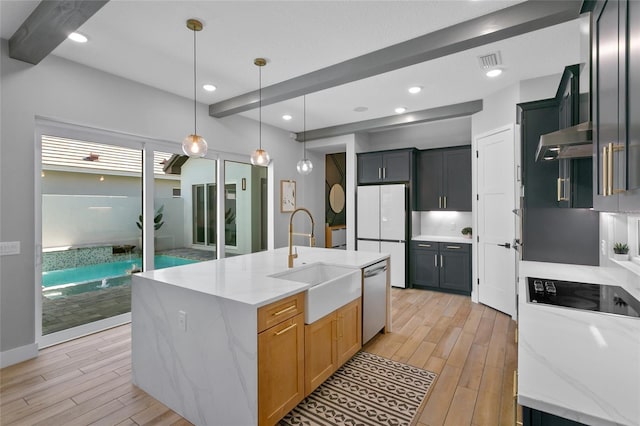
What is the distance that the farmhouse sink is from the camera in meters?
2.14

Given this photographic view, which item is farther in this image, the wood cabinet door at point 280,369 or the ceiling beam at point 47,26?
the ceiling beam at point 47,26

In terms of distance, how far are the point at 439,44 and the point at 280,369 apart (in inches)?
108

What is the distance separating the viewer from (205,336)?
1880mm

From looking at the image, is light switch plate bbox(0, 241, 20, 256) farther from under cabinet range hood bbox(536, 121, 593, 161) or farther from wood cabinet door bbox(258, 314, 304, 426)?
under cabinet range hood bbox(536, 121, 593, 161)

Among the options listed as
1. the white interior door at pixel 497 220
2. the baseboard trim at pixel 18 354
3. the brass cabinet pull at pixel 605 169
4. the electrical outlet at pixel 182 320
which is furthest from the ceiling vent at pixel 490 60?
the baseboard trim at pixel 18 354

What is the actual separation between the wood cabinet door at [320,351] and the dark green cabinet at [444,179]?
11.3 feet

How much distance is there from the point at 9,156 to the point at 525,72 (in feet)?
16.9

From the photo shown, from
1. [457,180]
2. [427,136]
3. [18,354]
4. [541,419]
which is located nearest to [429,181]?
[457,180]

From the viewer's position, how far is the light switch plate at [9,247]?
2.68m

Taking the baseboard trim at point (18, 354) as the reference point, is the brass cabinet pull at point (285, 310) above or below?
above

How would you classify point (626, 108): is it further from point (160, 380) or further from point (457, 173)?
point (457, 173)

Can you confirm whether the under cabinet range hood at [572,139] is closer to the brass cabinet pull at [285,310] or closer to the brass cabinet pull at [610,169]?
the brass cabinet pull at [610,169]

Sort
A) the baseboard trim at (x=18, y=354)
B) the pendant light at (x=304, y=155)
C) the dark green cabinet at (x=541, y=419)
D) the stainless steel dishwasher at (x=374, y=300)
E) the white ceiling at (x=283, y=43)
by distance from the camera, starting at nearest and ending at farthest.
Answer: the dark green cabinet at (x=541, y=419)
the white ceiling at (x=283, y=43)
the baseboard trim at (x=18, y=354)
the stainless steel dishwasher at (x=374, y=300)
the pendant light at (x=304, y=155)

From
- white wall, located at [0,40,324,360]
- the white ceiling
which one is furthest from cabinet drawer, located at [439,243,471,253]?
white wall, located at [0,40,324,360]
